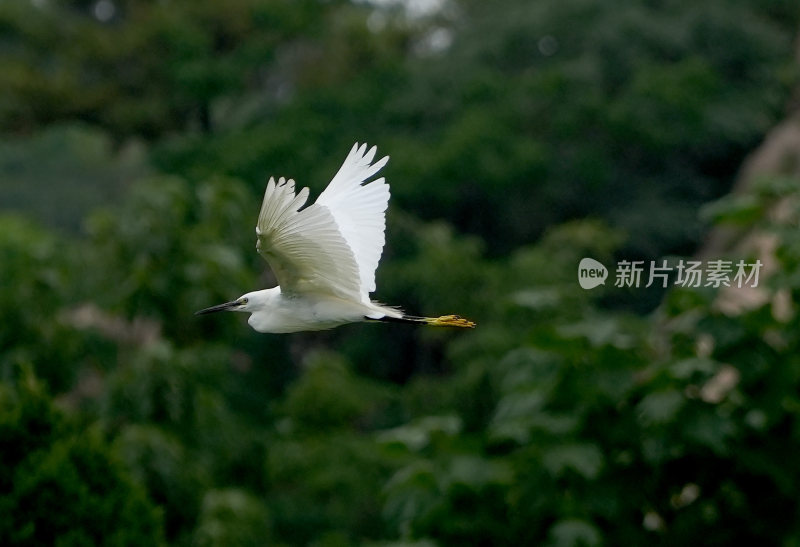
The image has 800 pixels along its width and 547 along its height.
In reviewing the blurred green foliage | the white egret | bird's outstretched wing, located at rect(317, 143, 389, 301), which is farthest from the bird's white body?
the blurred green foliage

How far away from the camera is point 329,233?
4492 mm

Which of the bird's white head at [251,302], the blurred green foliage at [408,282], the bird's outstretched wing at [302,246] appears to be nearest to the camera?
the bird's outstretched wing at [302,246]

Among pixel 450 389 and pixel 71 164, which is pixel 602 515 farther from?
pixel 71 164

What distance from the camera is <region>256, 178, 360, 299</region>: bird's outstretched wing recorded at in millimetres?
4426

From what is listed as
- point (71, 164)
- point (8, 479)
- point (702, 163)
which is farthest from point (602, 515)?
point (71, 164)

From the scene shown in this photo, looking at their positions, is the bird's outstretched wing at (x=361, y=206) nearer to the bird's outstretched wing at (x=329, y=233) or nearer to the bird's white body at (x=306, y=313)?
the bird's outstretched wing at (x=329, y=233)

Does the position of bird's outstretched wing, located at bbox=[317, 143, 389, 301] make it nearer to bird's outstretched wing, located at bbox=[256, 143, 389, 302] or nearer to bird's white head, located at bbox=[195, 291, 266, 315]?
bird's outstretched wing, located at bbox=[256, 143, 389, 302]

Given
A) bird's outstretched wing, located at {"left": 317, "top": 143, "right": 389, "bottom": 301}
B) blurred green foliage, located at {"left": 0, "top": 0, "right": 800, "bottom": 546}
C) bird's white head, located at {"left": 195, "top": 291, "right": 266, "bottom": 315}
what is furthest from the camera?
blurred green foliage, located at {"left": 0, "top": 0, "right": 800, "bottom": 546}

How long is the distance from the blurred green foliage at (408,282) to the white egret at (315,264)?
2.84 meters

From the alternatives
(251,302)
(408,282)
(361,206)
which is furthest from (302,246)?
(408,282)

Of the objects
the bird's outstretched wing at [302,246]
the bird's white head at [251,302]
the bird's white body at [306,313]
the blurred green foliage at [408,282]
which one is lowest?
the bird's white body at [306,313]

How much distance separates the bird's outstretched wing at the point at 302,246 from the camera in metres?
4.43

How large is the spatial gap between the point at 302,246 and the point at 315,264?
13 centimetres

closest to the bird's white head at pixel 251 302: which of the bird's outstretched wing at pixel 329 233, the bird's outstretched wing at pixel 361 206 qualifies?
the bird's outstretched wing at pixel 329 233
